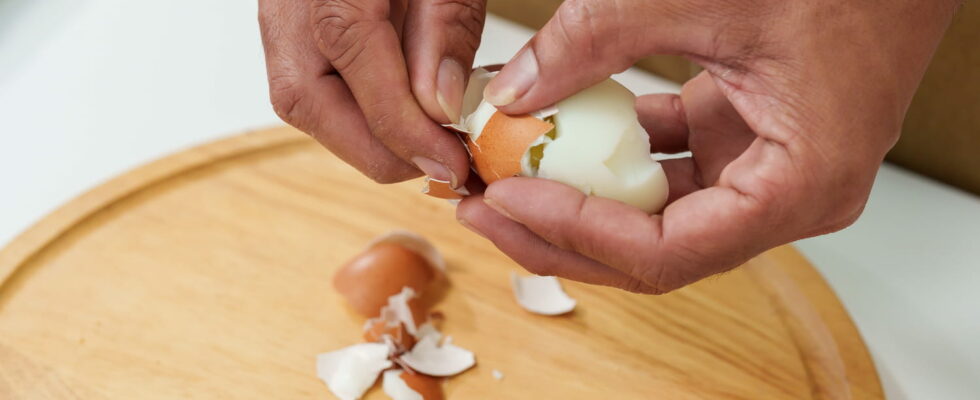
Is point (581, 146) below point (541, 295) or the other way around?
the other way around

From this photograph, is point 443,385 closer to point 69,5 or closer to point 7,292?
point 7,292

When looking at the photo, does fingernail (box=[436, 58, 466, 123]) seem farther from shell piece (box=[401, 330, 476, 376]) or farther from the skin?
shell piece (box=[401, 330, 476, 376])

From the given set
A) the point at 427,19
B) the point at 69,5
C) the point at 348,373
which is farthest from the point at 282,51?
the point at 69,5

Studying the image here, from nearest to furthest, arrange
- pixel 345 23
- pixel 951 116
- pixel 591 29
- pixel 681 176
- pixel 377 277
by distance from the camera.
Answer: pixel 591 29, pixel 345 23, pixel 681 176, pixel 377 277, pixel 951 116

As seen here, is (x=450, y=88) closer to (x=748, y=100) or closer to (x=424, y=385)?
(x=748, y=100)

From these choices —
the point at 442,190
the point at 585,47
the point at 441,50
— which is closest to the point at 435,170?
the point at 442,190

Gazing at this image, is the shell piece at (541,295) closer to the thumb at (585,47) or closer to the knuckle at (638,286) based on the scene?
the knuckle at (638,286)
